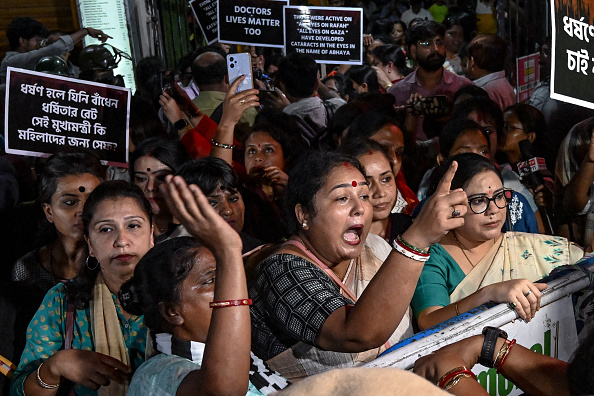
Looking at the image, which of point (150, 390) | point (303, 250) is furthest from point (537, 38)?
point (150, 390)

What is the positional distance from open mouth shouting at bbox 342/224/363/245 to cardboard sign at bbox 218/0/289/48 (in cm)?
409

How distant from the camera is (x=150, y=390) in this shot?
1.86 m

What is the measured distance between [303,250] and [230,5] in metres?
4.22

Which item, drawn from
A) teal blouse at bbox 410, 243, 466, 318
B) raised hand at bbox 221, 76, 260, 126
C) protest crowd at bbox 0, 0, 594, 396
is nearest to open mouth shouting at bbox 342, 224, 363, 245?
protest crowd at bbox 0, 0, 594, 396

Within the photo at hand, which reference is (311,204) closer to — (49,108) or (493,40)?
(49,108)

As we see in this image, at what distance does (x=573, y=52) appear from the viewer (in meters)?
3.11

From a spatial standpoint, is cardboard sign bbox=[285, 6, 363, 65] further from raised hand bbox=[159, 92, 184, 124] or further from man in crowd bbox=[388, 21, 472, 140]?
raised hand bbox=[159, 92, 184, 124]

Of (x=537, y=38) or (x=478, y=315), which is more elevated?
(x=537, y=38)

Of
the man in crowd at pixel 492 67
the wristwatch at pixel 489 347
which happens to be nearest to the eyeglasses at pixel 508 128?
the man in crowd at pixel 492 67

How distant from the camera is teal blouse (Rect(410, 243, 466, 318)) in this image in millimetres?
2656

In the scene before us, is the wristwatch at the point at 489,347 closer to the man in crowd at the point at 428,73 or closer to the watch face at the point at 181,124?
the watch face at the point at 181,124

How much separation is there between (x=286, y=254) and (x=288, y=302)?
195mm

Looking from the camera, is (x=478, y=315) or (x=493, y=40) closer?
(x=478, y=315)

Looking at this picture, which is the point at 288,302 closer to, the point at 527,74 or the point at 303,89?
the point at 303,89
